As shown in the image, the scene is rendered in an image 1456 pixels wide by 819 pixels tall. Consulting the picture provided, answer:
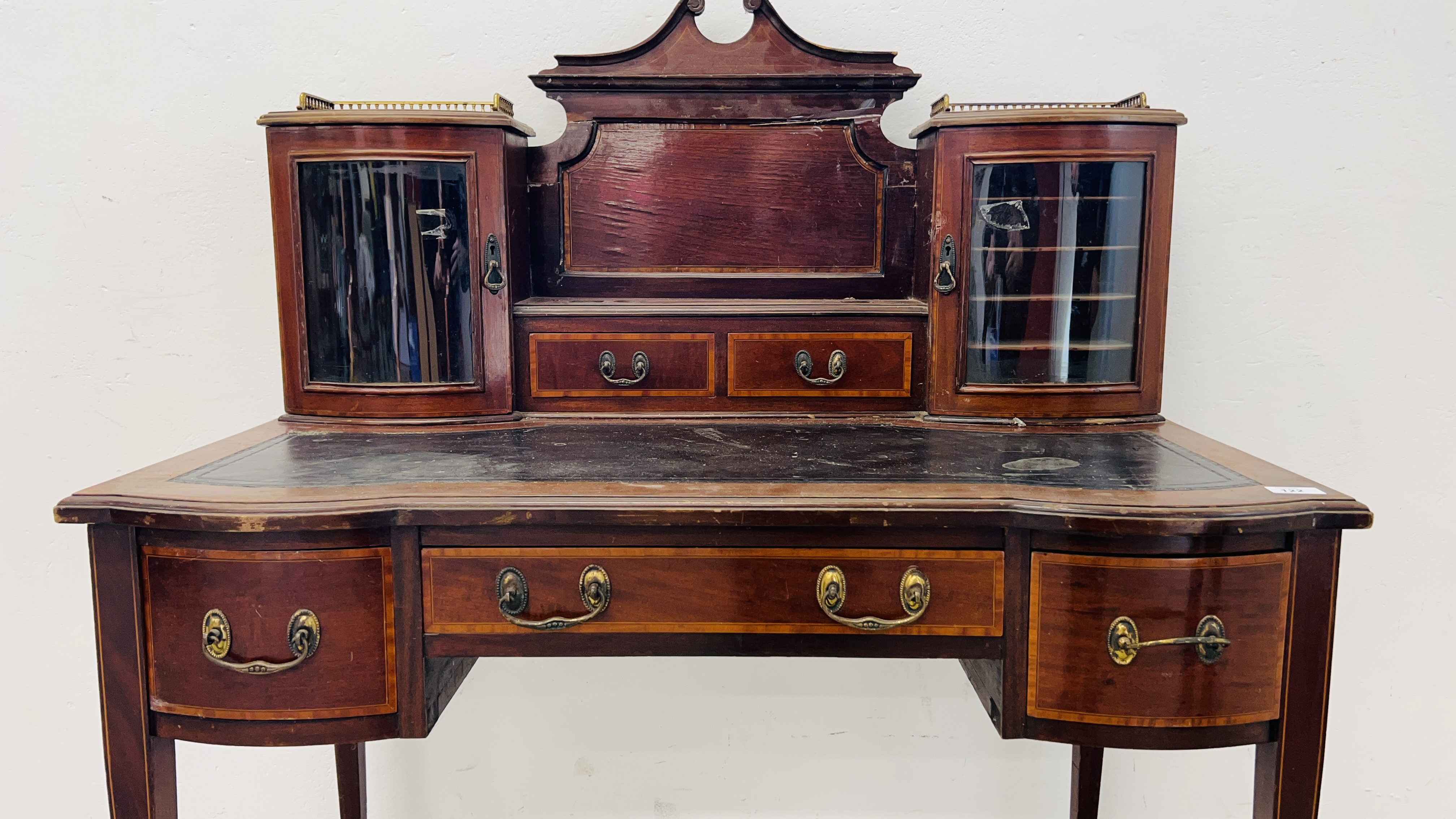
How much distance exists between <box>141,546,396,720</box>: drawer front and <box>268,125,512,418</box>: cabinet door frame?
1.80 feet

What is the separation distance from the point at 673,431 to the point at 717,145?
0.62 metres

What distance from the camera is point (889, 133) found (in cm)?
207

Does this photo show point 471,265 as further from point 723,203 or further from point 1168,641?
point 1168,641

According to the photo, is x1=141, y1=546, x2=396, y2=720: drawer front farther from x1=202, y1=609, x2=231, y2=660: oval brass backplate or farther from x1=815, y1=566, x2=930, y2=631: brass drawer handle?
x1=815, y1=566, x2=930, y2=631: brass drawer handle

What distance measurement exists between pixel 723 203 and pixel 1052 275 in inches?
26.7

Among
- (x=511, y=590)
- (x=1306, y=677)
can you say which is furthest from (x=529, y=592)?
(x=1306, y=677)

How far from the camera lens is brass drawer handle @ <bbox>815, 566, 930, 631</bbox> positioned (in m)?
1.29

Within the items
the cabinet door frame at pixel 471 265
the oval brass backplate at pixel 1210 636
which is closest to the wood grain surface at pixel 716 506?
the oval brass backplate at pixel 1210 636

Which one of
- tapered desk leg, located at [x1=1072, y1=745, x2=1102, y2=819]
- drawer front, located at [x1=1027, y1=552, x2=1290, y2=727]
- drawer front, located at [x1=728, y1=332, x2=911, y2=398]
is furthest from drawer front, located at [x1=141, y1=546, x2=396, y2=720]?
tapered desk leg, located at [x1=1072, y1=745, x2=1102, y2=819]

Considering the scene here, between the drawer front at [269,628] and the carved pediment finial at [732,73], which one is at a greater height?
the carved pediment finial at [732,73]

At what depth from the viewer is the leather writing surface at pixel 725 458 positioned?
4.42 ft

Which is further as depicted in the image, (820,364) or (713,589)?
(820,364)

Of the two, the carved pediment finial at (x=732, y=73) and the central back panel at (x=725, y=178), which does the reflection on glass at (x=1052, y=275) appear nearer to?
the central back panel at (x=725, y=178)

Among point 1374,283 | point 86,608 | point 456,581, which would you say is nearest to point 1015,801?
point 1374,283
